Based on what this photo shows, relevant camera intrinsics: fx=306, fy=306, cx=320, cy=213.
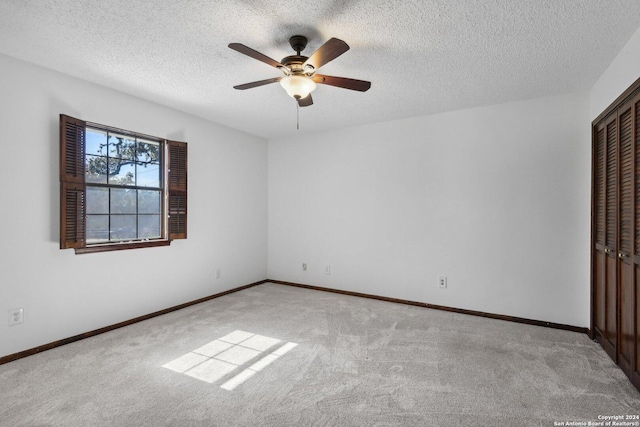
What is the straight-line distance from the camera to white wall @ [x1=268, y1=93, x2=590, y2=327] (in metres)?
3.21

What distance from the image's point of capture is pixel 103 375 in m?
2.26

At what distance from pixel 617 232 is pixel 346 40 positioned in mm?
2575

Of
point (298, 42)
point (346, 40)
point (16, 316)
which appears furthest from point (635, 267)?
point (16, 316)

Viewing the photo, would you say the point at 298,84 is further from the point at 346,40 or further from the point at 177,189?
the point at 177,189

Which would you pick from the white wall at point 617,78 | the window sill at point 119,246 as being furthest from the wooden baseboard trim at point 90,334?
the white wall at point 617,78

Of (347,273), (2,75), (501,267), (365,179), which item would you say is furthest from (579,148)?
(2,75)

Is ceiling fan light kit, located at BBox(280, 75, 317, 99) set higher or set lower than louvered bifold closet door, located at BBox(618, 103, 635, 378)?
higher

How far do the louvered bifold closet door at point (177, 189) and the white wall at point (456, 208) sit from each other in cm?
175

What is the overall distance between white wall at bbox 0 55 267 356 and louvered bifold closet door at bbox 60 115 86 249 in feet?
0.36

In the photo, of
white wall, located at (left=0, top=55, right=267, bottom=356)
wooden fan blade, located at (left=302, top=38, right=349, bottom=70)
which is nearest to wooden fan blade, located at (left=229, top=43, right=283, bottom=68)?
wooden fan blade, located at (left=302, top=38, right=349, bottom=70)

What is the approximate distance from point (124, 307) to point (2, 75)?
2325mm

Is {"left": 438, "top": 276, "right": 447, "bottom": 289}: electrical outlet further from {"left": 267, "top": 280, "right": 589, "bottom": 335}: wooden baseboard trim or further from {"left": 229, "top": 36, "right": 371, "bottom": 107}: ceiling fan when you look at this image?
{"left": 229, "top": 36, "right": 371, "bottom": 107}: ceiling fan

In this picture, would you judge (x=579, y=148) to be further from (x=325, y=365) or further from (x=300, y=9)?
(x=325, y=365)

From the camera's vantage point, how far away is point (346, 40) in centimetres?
228
